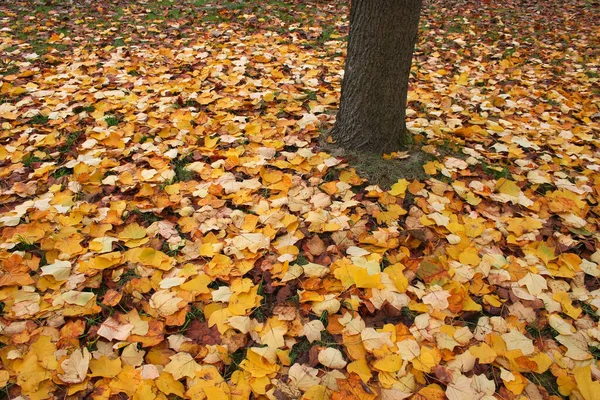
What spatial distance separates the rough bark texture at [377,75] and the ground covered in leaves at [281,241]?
236mm

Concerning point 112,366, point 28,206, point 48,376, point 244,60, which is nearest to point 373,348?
point 112,366

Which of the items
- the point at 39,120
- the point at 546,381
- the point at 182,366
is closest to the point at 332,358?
the point at 182,366

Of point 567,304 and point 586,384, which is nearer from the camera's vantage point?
point 586,384

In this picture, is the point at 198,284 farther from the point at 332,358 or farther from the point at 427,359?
the point at 427,359

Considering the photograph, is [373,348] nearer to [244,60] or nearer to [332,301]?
[332,301]

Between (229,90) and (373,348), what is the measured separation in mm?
2618

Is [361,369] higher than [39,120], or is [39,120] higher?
[39,120]

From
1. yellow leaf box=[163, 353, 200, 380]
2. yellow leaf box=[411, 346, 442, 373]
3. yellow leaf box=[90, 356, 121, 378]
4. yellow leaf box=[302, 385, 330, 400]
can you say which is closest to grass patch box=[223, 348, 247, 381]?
yellow leaf box=[163, 353, 200, 380]

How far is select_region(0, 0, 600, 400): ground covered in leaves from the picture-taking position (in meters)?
1.58

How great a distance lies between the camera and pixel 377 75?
2.47m

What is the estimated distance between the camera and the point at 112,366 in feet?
5.17

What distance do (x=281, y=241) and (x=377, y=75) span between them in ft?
3.91

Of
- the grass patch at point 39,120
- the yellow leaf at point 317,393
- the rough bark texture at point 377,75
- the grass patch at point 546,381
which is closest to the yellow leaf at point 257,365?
the yellow leaf at point 317,393

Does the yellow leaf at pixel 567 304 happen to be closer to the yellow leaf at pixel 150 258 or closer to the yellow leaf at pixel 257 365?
the yellow leaf at pixel 257 365
